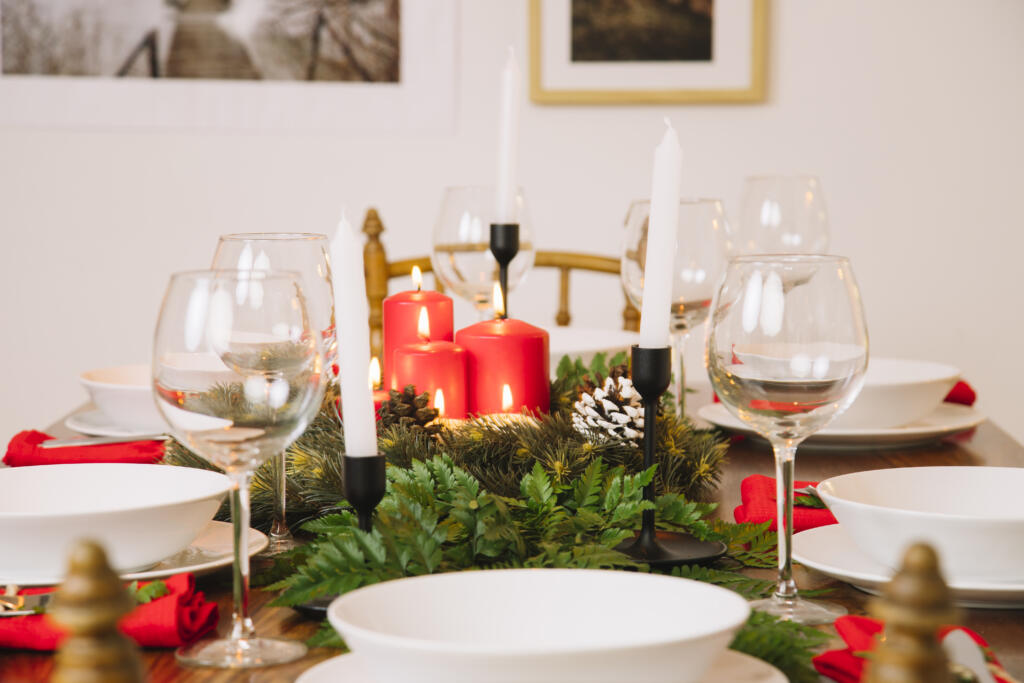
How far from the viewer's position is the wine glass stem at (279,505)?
0.83 metres

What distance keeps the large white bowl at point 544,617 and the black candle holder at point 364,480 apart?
0.12 metres

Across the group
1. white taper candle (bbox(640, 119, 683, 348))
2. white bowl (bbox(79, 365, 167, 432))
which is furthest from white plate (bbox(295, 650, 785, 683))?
white bowl (bbox(79, 365, 167, 432))

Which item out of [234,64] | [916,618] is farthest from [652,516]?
[234,64]

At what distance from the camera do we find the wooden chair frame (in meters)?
2.08

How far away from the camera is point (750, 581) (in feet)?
2.25

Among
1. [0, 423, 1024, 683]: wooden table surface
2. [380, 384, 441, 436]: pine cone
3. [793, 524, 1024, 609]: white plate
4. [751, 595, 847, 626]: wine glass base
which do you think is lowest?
[0, 423, 1024, 683]: wooden table surface

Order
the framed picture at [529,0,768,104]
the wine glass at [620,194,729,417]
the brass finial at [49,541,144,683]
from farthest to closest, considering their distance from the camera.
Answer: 1. the framed picture at [529,0,768,104]
2. the wine glass at [620,194,729,417]
3. the brass finial at [49,541,144,683]

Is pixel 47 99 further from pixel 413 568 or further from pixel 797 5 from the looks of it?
pixel 413 568

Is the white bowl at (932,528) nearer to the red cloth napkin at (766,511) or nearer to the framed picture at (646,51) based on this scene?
the red cloth napkin at (766,511)

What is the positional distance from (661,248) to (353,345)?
0.22 meters

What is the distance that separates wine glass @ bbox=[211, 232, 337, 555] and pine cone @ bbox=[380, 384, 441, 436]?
82 mm

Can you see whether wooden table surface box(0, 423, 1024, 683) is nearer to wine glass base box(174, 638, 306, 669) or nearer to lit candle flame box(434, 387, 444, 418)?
wine glass base box(174, 638, 306, 669)

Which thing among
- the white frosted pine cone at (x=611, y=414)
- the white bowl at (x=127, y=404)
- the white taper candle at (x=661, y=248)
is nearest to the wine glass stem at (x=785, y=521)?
the white taper candle at (x=661, y=248)

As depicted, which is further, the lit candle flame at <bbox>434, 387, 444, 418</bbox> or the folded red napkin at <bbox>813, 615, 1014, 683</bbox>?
the lit candle flame at <bbox>434, 387, 444, 418</bbox>
